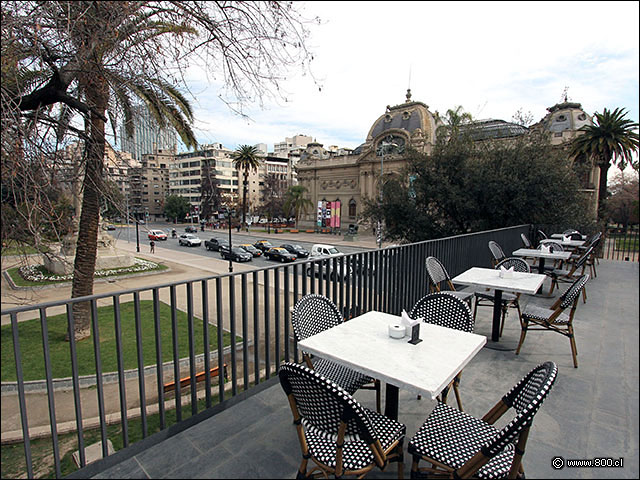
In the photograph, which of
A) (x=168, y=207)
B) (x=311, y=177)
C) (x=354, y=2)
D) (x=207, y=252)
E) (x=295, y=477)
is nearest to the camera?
(x=295, y=477)

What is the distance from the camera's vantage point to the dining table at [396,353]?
199 centimetres

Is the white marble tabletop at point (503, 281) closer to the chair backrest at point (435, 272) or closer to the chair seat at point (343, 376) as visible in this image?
the chair backrest at point (435, 272)

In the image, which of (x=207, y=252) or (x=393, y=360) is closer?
(x=393, y=360)

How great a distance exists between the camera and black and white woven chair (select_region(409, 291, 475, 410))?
3.09 m

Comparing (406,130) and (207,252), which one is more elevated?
(406,130)

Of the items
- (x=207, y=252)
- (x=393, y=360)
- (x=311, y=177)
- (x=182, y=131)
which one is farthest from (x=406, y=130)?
(x=393, y=360)

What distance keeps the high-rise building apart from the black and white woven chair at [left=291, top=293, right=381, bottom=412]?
117 inches

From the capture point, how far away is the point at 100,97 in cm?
416

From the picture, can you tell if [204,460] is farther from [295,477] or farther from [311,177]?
[311,177]

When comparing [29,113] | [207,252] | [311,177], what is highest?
[311,177]

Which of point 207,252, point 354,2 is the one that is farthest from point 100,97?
point 207,252

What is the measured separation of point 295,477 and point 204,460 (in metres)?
0.63

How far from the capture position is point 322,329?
2.94 meters

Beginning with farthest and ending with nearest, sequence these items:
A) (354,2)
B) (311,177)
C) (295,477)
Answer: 1. (311,177)
2. (354,2)
3. (295,477)
